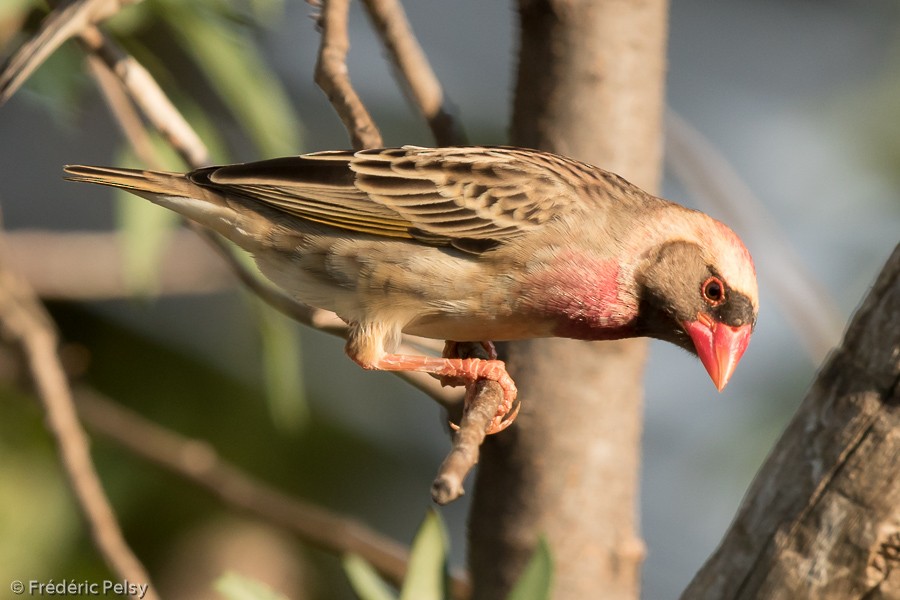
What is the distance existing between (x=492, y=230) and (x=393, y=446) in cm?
387

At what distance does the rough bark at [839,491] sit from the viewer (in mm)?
3262

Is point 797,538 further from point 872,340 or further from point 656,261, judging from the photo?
point 656,261

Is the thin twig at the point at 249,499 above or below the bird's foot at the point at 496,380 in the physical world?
below

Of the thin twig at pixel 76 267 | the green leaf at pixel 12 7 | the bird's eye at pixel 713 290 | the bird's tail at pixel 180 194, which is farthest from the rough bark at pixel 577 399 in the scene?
the thin twig at pixel 76 267

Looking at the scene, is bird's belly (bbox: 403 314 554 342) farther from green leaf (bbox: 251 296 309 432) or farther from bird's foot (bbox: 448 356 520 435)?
green leaf (bbox: 251 296 309 432)

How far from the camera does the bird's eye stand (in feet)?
13.2

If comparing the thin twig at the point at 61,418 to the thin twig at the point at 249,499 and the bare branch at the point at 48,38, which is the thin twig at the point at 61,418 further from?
the bare branch at the point at 48,38

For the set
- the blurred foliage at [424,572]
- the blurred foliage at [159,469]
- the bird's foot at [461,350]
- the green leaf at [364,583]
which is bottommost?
the blurred foliage at [159,469]

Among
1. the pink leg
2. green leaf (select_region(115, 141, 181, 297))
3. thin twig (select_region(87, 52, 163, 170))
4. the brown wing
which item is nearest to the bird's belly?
the pink leg

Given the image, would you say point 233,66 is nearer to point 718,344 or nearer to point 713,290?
point 713,290

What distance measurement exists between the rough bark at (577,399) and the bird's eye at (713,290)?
47 centimetres

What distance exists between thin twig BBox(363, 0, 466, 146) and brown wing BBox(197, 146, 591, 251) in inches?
10.5

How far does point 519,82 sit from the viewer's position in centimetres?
450

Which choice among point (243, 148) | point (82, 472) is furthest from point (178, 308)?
point (82, 472)
